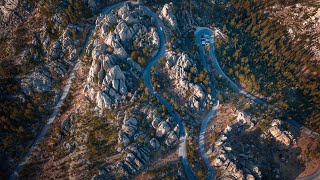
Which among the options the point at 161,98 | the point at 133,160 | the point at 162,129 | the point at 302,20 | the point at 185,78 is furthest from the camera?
the point at 302,20

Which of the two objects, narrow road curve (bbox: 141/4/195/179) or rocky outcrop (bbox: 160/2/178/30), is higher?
rocky outcrop (bbox: 160/2/178/30)

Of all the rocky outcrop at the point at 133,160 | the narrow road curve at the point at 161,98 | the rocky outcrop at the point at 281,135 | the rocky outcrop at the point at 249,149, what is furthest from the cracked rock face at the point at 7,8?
the rocky outcrop at the point at 281,135

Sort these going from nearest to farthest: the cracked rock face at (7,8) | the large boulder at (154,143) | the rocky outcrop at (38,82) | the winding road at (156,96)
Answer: the winding road at (156,96)
the large boulder at (154,143)
the rocky outcrop at (38,82)
the cracked rock face at (7,8)

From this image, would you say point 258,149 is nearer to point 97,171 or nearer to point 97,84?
point 97,171

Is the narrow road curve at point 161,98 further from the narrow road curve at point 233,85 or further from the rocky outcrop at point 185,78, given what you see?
the narrow road curve at point 233,85

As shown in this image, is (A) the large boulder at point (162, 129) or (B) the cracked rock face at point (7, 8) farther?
(B) the cracked rock face at point (7, 8)

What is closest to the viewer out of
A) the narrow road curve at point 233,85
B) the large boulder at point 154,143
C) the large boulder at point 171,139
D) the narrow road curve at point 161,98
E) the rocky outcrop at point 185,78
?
the narrow road curve at point 161,98

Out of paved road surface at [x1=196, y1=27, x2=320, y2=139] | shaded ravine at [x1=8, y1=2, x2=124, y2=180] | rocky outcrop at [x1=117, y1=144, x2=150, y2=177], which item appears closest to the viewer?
rocky outcrop at [x1=117, y1=144, x2=150, y2=177]

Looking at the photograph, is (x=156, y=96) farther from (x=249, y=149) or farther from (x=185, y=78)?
(x=249, y=149)

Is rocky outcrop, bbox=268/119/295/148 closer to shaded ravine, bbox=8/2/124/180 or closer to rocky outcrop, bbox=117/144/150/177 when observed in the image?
rocky outcrop, bbox=117/144/150/177

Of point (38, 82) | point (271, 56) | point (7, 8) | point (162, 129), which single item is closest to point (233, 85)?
point (271, 56)

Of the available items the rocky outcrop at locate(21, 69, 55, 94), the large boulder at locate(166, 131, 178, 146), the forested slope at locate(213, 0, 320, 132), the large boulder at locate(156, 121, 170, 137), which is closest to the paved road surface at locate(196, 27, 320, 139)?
the forested slope at locate(213, 0, 320, 132)
